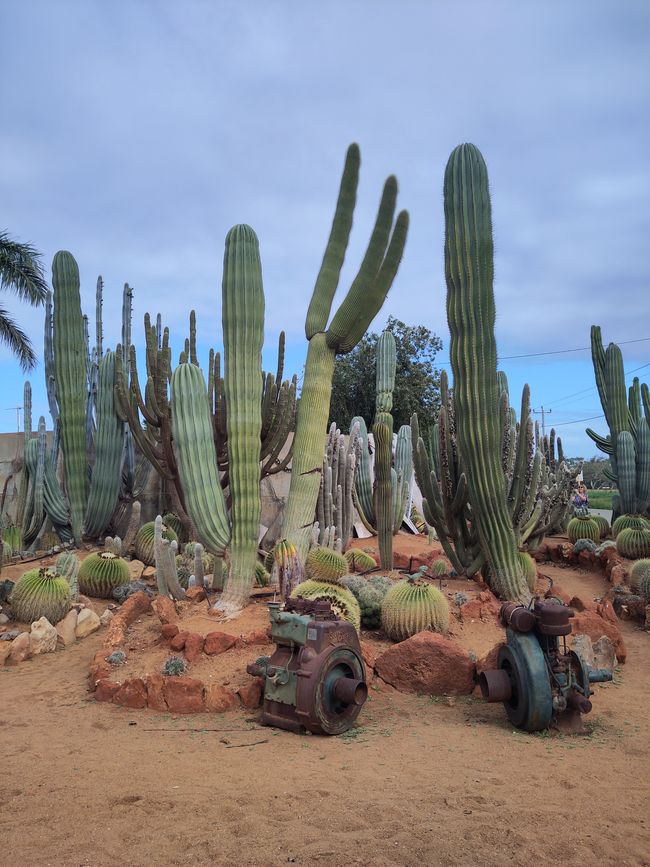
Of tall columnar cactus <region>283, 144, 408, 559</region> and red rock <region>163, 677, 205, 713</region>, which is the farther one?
tall columnar cactus <region>283, 144, 408, 559</region>

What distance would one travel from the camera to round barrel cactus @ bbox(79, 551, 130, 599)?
29.3 ft

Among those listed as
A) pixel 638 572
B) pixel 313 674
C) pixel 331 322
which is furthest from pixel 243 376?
pixel 638 572

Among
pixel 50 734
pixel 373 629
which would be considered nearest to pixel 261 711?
pixel 50 734

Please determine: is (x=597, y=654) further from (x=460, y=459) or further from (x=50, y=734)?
(x=50, y=734)

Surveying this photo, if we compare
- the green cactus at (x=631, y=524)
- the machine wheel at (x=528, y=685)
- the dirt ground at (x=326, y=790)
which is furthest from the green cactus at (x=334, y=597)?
the green cactus at (x=631, y=524)

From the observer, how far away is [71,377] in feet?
40.5

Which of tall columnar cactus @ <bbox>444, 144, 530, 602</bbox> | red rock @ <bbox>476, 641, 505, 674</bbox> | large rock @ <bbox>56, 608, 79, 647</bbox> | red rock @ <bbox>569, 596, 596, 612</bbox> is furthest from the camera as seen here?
red rock @ <bbox>569, 596, 596, 612</bbox>

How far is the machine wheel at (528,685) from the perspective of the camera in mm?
4527

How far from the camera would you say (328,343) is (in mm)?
7930

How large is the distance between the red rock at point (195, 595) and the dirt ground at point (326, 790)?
81.2 inches

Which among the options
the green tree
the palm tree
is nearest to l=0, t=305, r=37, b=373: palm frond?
the palm tree

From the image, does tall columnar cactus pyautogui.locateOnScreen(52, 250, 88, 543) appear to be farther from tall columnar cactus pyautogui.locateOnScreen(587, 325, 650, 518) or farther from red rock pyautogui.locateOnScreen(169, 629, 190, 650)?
tall columnar cactus pyautogui.locateOnScreen(587, 325, 650, 518)

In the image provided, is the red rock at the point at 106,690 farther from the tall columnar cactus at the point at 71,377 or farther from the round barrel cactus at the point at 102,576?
the tall columnar cactus at the point at 71,377

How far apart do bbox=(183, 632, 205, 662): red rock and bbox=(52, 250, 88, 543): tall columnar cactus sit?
6.82 meters
